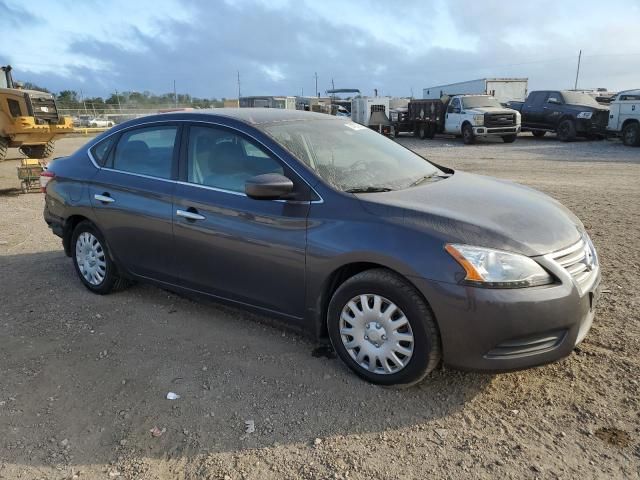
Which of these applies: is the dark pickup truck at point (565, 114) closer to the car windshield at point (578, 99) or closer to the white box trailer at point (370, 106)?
the car windshield at point (578, 99)

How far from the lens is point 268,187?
3418 millimetres

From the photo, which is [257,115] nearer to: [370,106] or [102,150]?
[102,150]

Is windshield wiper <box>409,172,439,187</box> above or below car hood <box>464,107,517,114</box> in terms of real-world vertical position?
above

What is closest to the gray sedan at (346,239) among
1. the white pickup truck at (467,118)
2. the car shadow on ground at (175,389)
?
the car shadow on ground at (175,389)

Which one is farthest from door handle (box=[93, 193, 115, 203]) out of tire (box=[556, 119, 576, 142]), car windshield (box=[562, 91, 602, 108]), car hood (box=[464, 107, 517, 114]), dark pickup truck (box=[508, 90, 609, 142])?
car windshield (box=[562, 91, 602, 108])

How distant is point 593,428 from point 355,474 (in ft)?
4.34

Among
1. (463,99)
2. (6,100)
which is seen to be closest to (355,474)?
(6,100)

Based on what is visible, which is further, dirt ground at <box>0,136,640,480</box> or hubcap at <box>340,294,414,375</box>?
hubcap at <box>340,294,414,375</box>

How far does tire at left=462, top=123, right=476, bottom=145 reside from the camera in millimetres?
22203

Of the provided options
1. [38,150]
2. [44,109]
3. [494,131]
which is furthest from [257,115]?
[494,131]

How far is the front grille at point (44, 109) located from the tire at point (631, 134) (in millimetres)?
18612

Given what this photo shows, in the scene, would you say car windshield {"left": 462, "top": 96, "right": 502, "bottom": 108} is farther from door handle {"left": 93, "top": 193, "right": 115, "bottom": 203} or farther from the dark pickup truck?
door handle {"left": 93, "top": 193, "right": 115, "bottom": 203}

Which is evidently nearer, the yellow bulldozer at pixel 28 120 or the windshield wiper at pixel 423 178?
the windshield wiper at pixel 423 178

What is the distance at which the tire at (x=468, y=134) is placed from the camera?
2220 centimetres
